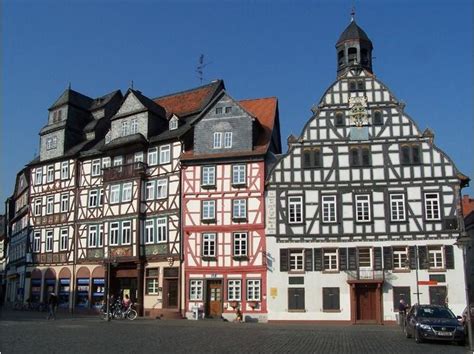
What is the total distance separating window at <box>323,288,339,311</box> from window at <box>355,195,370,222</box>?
15.6ft

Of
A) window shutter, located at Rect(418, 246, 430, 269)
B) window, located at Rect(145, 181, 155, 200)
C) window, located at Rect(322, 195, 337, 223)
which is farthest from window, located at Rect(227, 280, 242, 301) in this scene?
window shutter, located at Rect(418, 246, 430, 269)

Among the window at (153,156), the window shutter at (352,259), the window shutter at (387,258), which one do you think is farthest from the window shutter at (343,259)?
the window at (153,156)

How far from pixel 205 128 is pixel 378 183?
12.4 m

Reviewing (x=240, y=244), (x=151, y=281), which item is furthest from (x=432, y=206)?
(x=151, y=281)

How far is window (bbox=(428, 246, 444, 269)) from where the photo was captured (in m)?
35.9

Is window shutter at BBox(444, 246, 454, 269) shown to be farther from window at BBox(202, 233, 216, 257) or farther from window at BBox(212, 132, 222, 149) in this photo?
window at BBox(212, 132, 222, 149)

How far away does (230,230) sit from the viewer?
3947 cm

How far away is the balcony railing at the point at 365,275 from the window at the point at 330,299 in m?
1.26

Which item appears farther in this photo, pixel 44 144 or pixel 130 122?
pixel 44 144

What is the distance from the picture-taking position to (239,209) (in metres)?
39.5

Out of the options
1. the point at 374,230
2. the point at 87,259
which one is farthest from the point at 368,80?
the point at 87,259

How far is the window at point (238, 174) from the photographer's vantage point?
131 feet

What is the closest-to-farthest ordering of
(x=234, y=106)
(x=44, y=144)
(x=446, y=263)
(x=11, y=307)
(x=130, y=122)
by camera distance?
(x=446, y=263) → (x=234, y=106) → (x=130, y=122) → (x=44, y=144) → (x=11, y=307)

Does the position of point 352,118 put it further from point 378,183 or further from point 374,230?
point 374,230
